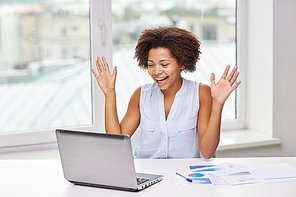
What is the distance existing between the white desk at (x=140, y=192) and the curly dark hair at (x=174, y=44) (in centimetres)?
53

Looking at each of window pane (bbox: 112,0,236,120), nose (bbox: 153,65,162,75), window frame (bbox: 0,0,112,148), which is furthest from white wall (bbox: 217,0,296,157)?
nose (bbox: 153,65,162,75)

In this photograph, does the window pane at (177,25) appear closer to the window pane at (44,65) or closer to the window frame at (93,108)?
the window frame at (93,108)

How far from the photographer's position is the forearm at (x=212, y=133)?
5.38 feet

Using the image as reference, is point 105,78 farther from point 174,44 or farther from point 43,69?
point 43,69

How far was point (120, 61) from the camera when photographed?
8.72ft

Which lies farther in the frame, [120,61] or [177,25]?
[177,25]

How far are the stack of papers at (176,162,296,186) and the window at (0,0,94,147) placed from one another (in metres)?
1.35

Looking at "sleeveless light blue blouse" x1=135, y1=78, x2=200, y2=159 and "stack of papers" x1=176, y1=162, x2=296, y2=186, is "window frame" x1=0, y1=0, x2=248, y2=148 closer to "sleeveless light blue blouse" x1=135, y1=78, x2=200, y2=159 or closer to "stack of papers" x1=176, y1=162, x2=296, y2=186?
"sleeveless light blue blouse" x1=135, y1=78, x2=200, y2=159

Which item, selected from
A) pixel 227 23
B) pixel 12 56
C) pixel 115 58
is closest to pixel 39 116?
pixel 12 56

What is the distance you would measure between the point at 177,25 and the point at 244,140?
1.01 m

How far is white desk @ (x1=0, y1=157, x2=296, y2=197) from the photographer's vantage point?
3.88 ft

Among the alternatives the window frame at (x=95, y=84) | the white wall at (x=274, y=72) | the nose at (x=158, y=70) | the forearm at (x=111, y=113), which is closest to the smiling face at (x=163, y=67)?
the nose at (x=158, y=70)

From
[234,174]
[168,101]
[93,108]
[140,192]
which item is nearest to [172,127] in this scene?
[168,101]

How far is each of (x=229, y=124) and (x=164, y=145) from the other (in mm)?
1213
